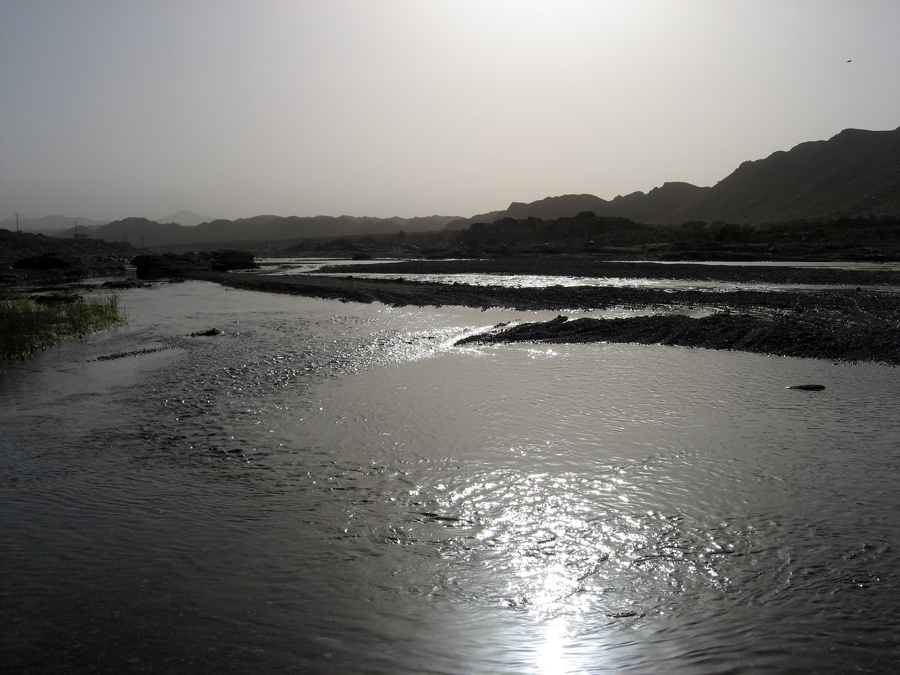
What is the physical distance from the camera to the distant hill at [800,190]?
75875mm

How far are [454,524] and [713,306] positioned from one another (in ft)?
52.4

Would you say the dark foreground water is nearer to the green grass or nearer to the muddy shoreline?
the muddy shoreline

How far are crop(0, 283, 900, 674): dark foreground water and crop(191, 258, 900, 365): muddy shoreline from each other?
97.3 inches

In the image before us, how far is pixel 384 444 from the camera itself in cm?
761

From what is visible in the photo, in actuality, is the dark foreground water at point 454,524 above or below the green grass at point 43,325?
below

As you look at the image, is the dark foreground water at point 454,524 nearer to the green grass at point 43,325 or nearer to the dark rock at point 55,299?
the green grass at point 43,325

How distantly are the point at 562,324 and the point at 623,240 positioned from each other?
180ft

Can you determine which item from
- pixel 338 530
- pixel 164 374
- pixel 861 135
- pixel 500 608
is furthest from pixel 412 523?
pixel 861 135

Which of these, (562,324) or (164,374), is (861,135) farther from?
(164,374)

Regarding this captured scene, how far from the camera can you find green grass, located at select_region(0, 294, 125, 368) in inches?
528

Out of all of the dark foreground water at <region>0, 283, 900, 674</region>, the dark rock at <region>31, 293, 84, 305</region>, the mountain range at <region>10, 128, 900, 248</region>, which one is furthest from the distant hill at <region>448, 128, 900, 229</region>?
the dark rock at <region>31, 293, 84, 305</region>

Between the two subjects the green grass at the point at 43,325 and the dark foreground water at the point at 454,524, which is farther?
the green grass at the point at 43,325

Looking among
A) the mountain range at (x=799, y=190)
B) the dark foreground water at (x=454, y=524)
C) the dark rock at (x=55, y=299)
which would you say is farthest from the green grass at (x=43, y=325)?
the mountain range at (x=799, y=190)

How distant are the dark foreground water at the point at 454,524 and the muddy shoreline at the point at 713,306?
8.11 ft
